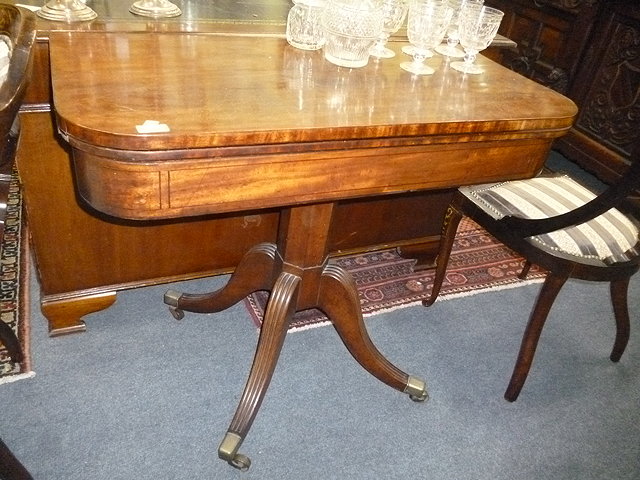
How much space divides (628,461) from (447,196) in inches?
38.4

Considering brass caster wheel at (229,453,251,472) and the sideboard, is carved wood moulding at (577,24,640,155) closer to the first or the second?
the sideboard

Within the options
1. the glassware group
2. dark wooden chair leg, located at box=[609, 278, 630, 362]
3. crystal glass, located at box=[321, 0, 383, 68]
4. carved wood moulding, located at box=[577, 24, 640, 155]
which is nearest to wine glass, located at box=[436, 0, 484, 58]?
the glassware group

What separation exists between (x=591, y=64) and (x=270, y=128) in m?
2.38

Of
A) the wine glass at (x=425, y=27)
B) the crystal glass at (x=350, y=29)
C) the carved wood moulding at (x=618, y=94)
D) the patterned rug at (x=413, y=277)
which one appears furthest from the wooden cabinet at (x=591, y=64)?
the crystal glass at (x=350, y=29)

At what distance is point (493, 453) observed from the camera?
1383 millimetres

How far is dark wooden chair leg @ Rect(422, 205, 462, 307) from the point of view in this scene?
1.64 m

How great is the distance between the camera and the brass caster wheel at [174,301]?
1.61m

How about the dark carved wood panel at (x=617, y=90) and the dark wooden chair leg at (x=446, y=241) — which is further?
the dark carved wood panel at (x=617, y=90)

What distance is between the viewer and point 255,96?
0.92 m

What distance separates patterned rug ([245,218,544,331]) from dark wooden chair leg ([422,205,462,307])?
0.37ft

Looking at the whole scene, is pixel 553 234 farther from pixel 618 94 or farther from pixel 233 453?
pixel 618 94

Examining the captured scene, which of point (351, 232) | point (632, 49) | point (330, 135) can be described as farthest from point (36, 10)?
point (632, 49)

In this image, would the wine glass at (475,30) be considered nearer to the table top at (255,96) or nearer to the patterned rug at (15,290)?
the table top at (255,96)

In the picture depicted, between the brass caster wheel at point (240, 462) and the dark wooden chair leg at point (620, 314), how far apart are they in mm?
1118
